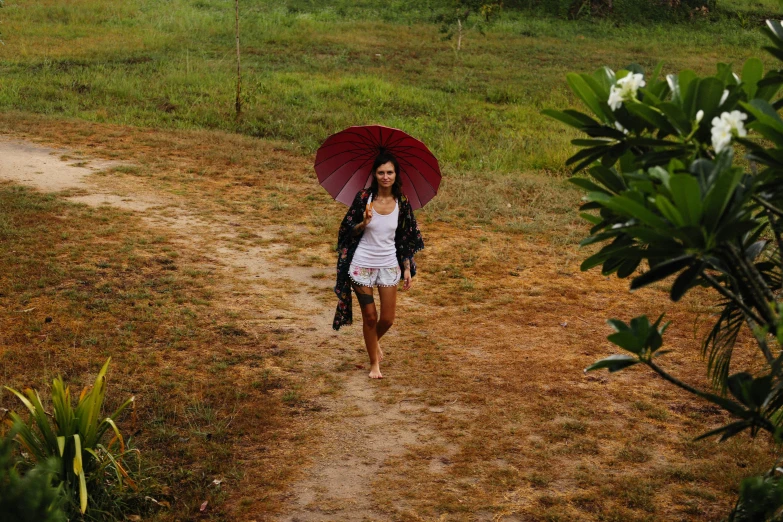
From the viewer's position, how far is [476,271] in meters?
8.17

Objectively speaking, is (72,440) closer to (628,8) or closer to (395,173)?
(395,173)


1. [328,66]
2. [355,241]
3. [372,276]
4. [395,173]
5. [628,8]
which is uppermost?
[628,8]

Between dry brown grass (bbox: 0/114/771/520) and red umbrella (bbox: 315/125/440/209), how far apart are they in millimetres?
1262

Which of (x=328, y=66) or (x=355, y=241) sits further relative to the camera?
(x=328, y=66)

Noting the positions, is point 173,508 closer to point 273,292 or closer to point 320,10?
point 273,292

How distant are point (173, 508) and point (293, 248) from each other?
14.9 feet

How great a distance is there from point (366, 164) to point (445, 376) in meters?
1.57

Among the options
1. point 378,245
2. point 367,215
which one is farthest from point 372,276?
point 367,215

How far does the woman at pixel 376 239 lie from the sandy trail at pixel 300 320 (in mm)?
610

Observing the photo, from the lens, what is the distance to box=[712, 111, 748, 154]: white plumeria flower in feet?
7.04

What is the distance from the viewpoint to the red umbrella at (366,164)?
5602 millimetres

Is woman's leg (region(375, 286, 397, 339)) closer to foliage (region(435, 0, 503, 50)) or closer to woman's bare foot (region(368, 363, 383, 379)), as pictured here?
woman's bare foot (region(368, 363, 383, 379))

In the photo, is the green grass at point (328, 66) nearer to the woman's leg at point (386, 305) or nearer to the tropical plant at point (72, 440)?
the woman's leg at point (386, 305)

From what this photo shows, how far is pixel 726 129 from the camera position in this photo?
2156 millimetres
